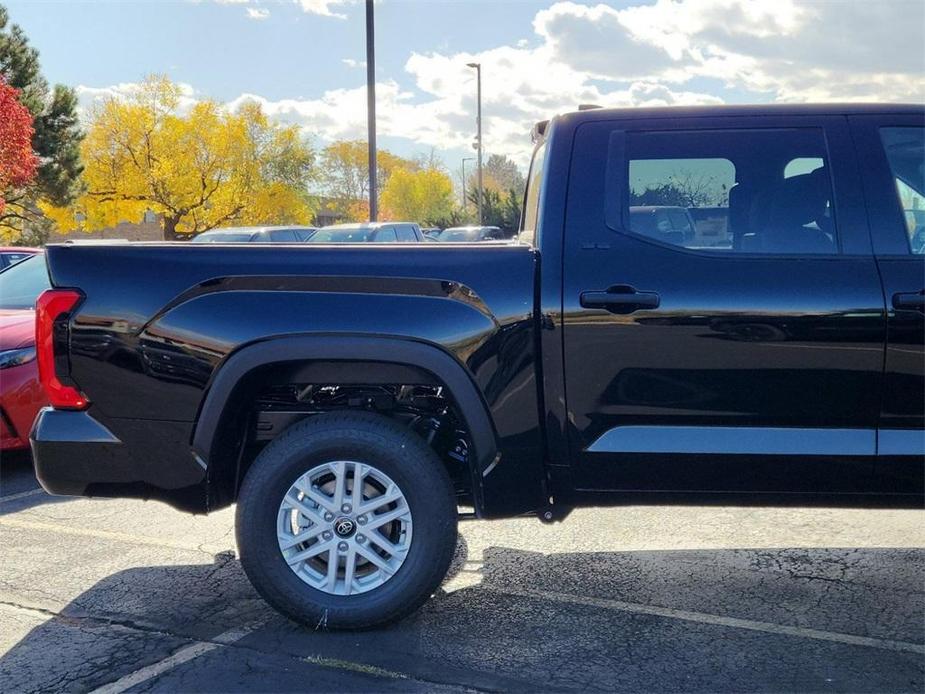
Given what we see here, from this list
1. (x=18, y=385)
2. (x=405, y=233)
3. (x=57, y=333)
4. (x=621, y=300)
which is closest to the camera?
(x=621, y=300)

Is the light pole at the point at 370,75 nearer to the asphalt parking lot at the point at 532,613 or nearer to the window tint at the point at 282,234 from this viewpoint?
the window tint at the point at 282,234

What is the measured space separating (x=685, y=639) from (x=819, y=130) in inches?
81.4

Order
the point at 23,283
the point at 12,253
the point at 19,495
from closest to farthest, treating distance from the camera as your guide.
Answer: the point at 19,495 < the point at 23,283 < the point at 12,253

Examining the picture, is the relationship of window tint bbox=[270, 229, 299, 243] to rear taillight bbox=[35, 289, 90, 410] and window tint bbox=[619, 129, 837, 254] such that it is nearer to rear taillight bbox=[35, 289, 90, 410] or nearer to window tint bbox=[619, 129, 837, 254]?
rear taillight bbox=[35, 289, 90, 410]

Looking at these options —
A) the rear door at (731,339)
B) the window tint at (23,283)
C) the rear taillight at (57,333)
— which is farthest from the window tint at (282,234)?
the rear door at (731,339)

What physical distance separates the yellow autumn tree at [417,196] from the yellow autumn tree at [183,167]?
28250 mm

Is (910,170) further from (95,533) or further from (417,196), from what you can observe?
(417,196)

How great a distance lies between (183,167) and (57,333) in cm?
4083

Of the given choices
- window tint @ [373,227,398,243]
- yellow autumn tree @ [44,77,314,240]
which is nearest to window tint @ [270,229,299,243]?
window tint @ [373,227,398,243]

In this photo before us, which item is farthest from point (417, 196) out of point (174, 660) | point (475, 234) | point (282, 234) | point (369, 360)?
point (174, 660)

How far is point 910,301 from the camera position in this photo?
3.43 meters

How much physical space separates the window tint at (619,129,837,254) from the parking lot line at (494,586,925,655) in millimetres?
1505

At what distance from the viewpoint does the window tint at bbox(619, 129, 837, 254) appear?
11.8ft

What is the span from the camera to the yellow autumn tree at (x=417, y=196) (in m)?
74.3
